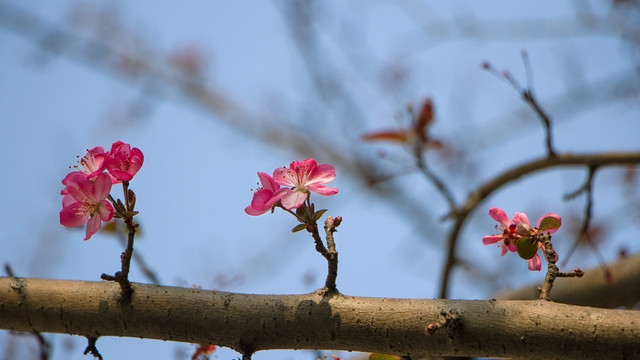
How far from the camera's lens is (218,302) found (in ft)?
3.88

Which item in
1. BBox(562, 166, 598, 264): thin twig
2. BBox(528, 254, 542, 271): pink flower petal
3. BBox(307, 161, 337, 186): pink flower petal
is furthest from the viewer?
BBox(562, 166, 598, 264): thin twig

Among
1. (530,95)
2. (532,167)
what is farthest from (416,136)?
(530,95)

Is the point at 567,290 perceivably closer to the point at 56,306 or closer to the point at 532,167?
the point at 532,167

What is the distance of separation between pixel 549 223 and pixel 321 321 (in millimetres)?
624

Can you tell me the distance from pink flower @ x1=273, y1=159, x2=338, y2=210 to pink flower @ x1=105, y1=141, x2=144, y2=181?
13.1 inches

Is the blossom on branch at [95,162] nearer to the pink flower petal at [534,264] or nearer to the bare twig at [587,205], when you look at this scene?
the pink flower petal at [534,264]

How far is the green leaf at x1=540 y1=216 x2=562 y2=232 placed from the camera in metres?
1.24

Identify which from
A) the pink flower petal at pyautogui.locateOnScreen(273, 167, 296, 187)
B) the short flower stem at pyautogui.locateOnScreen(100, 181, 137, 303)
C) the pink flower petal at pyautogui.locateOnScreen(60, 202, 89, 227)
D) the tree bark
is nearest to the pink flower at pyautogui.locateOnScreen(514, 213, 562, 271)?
the tree bark

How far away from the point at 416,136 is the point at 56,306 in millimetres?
1889

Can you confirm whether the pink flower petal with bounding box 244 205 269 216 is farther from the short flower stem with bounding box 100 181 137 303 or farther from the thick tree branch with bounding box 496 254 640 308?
the thick tree branch with bounding box 496 254 640 308

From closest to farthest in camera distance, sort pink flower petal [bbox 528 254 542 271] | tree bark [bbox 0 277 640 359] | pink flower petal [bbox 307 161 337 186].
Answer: tree bark [bbox 0 277 640 359] < pink flower petal [bbox 307 161 337 186] < pink flower petal [bbox 528 254 542 271]

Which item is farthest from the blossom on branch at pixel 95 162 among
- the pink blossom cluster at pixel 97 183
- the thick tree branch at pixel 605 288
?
the thick tree branch at pixel 605 288

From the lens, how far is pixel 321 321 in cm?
115

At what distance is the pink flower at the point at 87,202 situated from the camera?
1139 mm
